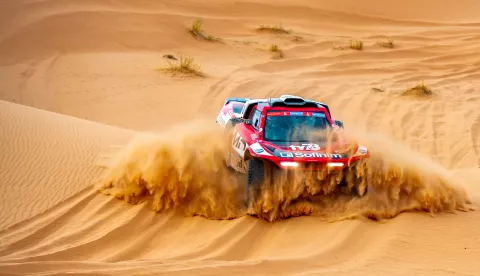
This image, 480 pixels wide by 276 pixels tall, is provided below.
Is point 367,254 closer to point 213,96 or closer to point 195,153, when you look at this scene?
point 195,153

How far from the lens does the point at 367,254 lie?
8.22 metres

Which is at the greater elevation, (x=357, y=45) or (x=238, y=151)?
(x=357, y=45)

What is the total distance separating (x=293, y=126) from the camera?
Answer: 9.80 meters

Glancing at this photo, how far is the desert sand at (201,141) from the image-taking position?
833 cm

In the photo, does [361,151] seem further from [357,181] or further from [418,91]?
[418,91]

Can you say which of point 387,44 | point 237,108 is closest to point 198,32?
point 387,44

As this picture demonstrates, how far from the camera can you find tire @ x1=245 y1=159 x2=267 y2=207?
9.19 metres

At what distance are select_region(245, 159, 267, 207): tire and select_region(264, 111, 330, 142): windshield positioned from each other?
54 cm

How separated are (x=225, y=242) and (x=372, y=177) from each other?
97.4 inches

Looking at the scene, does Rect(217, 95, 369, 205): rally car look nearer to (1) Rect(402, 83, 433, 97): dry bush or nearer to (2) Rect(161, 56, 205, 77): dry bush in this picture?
(1) Rect(402, 83, 433, 97): dry bush

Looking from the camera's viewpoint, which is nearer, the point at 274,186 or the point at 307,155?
the point at 307,155

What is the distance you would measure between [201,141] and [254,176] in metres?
1.73

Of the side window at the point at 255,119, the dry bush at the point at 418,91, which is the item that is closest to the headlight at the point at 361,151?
the side window at the point at 255,119

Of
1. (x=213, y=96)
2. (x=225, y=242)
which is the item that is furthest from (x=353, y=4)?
(x=225, y=242)
